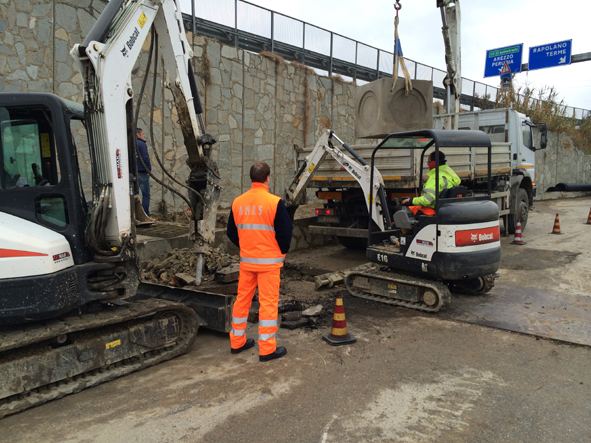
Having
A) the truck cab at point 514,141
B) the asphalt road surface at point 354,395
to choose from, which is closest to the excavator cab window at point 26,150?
the asphalt road surface at point 354,395

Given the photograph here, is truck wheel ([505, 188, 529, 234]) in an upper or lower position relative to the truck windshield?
lower

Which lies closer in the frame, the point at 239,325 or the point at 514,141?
the point at 239,325

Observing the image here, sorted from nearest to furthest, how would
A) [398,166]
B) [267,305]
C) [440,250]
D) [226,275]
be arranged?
1. [267,305]
2. [440,250]
3. [226,275]
4. [398,166]

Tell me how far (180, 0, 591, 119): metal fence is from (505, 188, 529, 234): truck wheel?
6.77 metres

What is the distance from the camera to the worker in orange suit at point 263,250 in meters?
4.38

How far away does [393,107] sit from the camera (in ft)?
28.4

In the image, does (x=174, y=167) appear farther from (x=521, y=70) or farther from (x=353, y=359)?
(x=521, y=70)

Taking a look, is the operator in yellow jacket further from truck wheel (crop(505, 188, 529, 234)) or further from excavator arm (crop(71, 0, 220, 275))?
truck wheel (crop(505, 188, 529, 234))

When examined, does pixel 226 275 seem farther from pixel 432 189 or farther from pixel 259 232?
pixel 432 189

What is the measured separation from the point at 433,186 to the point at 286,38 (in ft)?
30.5

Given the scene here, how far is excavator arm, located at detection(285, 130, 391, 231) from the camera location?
23.2 feet

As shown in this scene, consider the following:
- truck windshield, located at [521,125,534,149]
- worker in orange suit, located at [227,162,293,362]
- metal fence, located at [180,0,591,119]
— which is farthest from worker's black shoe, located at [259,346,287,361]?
truck windshield, located at [521,125,534,149]

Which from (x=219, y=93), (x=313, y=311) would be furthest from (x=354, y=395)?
(x=219, y=93)

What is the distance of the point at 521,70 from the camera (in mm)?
25453
